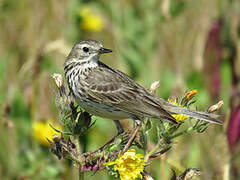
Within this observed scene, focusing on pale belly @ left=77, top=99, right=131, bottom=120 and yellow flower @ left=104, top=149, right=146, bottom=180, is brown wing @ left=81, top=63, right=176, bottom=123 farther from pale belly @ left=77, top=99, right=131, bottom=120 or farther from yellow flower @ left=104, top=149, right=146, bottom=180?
yellow flower @ left=104, top=149, right=146, bottom=180

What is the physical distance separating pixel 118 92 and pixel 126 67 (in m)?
2.16

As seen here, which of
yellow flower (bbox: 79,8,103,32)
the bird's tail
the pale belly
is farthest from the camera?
yellow flower (bbox: 79,8,103,32)

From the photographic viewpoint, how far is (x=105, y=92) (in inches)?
178

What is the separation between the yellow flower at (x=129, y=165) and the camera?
3137mm

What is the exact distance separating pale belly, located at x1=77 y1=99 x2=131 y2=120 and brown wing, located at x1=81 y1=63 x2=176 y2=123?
0.05 meters

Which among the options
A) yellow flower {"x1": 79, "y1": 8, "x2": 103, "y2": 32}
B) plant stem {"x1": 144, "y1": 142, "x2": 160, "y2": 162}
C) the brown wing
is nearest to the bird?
the brown wing

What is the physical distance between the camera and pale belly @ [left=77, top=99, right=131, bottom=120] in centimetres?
409

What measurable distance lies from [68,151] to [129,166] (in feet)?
1.56

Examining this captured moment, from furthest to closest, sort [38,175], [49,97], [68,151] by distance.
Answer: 1. [49,97]
2. [38,175]
3. [68,151]

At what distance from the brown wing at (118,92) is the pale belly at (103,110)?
0.05 meters

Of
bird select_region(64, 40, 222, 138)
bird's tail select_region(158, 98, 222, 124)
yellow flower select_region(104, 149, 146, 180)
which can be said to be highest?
bird select_region(64, 40, 222, 138)

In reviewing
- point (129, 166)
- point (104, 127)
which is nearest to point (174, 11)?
point (104, 127)

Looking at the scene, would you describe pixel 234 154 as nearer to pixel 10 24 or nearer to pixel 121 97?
pixel 121 97

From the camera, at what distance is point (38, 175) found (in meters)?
5.17
